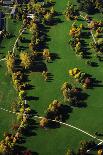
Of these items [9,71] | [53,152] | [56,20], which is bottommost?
[53,152]

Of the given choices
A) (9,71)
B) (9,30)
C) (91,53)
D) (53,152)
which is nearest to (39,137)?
(53,152)

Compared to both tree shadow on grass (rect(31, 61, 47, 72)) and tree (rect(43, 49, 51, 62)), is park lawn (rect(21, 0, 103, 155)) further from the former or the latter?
tree (rect(43, 49, 51, 62))

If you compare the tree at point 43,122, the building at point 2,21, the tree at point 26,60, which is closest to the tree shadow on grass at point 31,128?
the tree at point 43,122

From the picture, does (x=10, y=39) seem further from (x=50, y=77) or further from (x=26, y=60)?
(x=50, y=77)

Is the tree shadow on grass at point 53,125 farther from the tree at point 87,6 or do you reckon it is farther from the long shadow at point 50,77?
the tree at point 87,6

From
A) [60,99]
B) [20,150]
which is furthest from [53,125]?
[20,150]

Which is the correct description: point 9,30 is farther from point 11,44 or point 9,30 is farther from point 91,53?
point 91,53

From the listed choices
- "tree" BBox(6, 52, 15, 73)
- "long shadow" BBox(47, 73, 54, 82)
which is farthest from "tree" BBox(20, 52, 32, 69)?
"long shadow" BBox(47, 73, 54, 82)

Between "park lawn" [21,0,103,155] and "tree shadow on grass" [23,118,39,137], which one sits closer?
"park lawn" [21,0,103,155]
